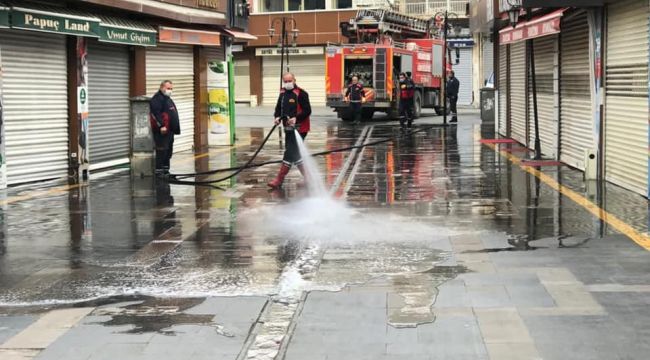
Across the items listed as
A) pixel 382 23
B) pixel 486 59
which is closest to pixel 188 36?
pixel 382 23

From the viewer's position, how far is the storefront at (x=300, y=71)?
51.4 metres

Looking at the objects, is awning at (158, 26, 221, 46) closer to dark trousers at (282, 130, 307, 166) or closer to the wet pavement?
the wet pavement

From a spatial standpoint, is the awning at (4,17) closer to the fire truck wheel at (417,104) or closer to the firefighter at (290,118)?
the firefighter at (290,118)

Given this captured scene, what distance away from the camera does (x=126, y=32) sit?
1709 cm

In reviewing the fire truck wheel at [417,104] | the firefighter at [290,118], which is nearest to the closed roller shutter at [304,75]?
the fire truck wheel at [417,104]

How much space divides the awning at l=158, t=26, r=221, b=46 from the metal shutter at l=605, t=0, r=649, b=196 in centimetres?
928

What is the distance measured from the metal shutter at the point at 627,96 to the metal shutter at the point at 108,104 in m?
8.77

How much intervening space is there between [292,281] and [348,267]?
2.30 ft

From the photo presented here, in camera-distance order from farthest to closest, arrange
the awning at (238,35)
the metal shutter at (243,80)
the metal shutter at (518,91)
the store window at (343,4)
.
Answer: the metal shutter at (243,80) < the store window at (343,4) < the awning at (238,35) < the metal shutter at (518,91)

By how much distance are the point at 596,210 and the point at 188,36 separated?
11.5m

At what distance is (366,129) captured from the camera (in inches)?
1170

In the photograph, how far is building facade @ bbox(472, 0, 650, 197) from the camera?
12.5 m

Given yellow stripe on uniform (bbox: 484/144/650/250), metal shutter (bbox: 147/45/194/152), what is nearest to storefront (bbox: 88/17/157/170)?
metal shutter (bbox: 147/45/194/152)

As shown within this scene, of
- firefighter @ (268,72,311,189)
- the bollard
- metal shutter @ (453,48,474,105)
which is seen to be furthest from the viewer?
metal shutter @ (453,48,474,105)
